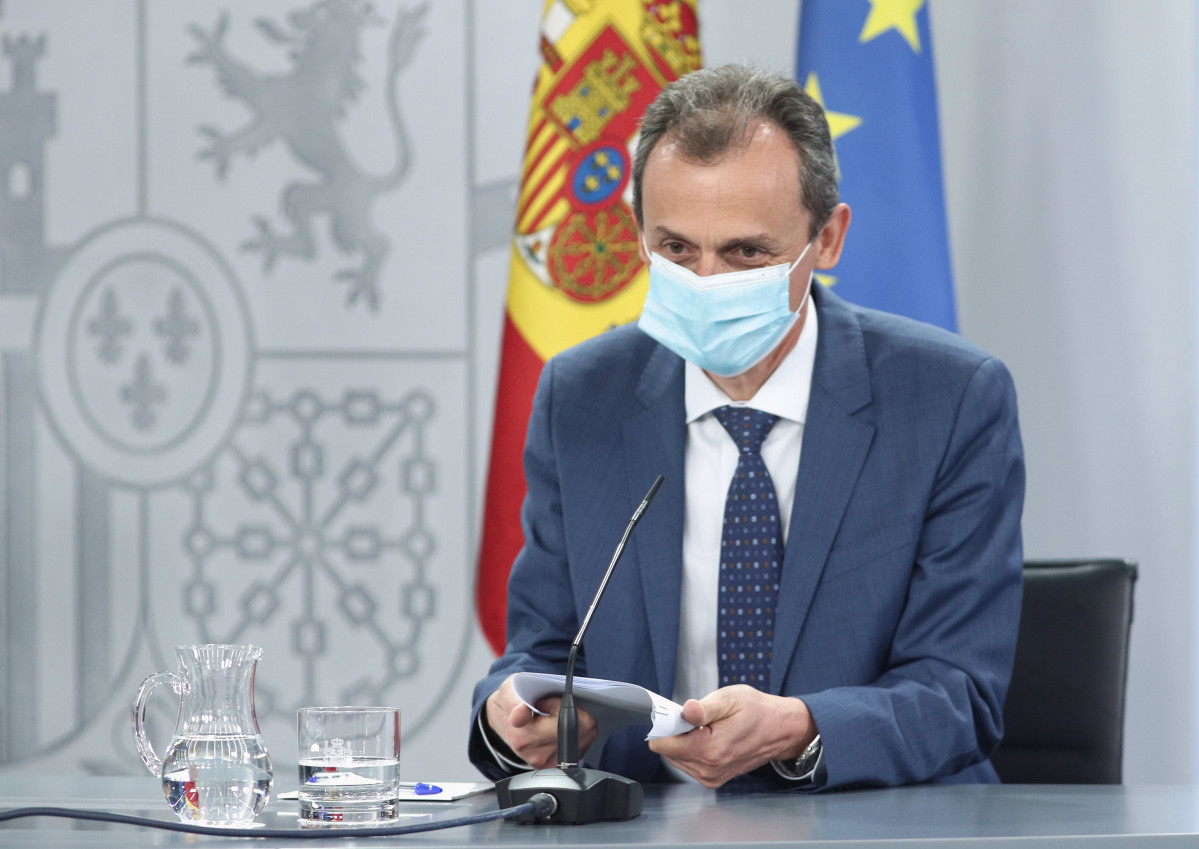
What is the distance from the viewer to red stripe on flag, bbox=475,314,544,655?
2742 millimetres

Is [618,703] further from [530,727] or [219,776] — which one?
[219,776]

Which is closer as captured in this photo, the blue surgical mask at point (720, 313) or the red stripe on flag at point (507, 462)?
the blue surgical mask at point (720, 313)

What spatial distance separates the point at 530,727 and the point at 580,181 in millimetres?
1570

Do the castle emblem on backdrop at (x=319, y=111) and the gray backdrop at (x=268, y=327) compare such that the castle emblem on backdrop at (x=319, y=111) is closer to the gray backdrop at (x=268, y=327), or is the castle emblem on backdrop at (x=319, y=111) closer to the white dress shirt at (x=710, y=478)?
the gray backdrop at (x=268, y=327)

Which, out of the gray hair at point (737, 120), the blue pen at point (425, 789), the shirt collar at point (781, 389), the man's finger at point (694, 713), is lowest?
the blue pen at point (425, 789)

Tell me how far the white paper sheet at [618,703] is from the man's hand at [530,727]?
0.07 meters

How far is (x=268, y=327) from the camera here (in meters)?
3.08

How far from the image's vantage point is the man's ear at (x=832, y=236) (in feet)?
5.68

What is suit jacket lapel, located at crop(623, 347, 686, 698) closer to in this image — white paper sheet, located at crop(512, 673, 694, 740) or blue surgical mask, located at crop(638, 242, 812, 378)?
blue surgical mask, located at crop(638, 242, 812, 378)

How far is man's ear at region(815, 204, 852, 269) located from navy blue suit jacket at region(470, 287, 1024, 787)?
0.25 ft

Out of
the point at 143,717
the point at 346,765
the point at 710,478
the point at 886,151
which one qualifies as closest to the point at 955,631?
the point at 710,478

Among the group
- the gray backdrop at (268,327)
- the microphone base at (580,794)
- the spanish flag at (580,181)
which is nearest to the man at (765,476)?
the microphone base at (580,794)

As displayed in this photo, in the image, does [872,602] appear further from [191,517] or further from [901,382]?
[191,517]

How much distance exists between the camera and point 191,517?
3070 millimetres
